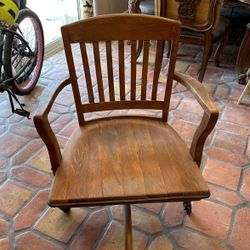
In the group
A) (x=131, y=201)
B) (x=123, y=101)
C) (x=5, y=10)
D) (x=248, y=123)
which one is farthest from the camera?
(x=248, y=123)

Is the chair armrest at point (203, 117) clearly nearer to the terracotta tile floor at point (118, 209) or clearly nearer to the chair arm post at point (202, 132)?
the chair arm post at point (202, 132)

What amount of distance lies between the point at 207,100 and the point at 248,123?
1157 mm

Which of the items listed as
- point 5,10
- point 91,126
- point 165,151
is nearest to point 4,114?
point 5,10

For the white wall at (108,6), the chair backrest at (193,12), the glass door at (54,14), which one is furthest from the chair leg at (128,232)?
the white wall at (108,6)

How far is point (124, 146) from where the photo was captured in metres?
1.18

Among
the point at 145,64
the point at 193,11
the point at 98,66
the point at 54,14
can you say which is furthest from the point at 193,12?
the point at 54,14

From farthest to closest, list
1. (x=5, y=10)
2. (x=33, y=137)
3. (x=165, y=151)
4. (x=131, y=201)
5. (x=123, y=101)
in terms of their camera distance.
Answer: (x=33, y=137)
(x=5, y=10)
(x=123, y=101)
(x=165, y=151)
(x=131, y=201)

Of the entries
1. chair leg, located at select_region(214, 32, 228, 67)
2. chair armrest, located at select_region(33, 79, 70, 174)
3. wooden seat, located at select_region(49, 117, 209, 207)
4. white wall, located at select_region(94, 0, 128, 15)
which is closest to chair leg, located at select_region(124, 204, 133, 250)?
wooden seat, located at select_region(49, 117, 209, 207)

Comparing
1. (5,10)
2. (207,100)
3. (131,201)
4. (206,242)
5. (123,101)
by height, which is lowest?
(206,242)

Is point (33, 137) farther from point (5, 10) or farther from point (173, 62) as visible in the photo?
point (173, 62)

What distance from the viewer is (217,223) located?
137 centimetres

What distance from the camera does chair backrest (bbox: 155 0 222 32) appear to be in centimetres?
206

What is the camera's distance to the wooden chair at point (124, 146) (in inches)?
38.3

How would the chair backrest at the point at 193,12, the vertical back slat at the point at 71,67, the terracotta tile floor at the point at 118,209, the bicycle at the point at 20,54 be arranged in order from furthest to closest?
the chair backrest at the point at 193,12
the bicycle at the point at 20,54
the terracotta tile floor at the point at 118,209
the vertical back slat at the point at 71,67
